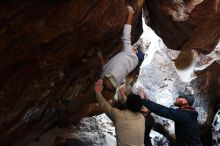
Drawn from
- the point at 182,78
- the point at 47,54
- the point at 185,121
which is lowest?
the point at 182,78

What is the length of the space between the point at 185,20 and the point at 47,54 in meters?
3.53

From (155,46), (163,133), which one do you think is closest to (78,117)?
(163,133)

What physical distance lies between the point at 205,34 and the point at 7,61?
17.1ft

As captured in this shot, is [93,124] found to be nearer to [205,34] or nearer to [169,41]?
[169,41]

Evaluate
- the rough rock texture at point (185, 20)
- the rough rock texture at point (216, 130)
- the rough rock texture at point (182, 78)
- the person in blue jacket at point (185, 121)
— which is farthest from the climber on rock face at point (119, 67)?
the rough rock texture at point (216, 130)

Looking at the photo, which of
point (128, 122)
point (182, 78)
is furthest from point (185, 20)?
point (182, 78)

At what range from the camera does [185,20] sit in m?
6.82

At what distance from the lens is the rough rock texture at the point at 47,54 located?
11.2 ft

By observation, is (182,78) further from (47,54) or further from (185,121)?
(47,54)

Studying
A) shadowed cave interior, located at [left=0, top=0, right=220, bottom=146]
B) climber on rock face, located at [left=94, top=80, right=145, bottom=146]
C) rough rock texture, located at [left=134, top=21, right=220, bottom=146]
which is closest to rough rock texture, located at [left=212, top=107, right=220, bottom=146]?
shadowed cave interior, located at [left=0, top=0, right=220, bottom=146]

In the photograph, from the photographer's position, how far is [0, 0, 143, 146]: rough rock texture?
341 cm

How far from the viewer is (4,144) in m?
4.93

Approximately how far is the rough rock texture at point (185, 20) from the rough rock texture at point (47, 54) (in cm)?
165

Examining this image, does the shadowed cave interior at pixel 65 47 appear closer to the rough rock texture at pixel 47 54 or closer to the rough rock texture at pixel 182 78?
the rough rock texture at pixel 47 54
